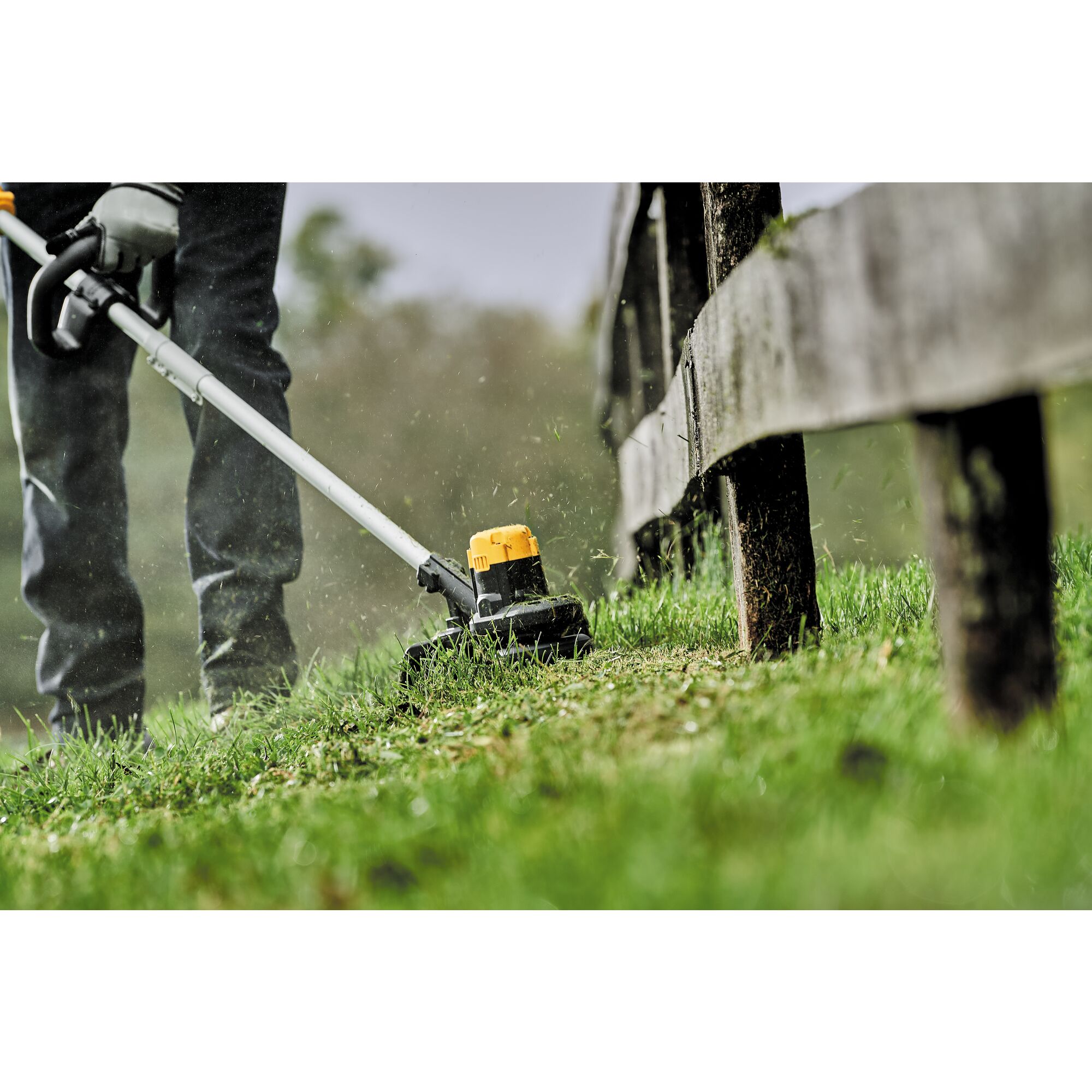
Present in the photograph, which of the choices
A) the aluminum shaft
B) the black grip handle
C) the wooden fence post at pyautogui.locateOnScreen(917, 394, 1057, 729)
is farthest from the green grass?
the black grip handle

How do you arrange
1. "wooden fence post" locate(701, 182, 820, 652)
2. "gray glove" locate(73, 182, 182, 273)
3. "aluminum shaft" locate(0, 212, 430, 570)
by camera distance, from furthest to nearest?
"gray glove" locate(73, 182, 182, 273)
"aluminum shaft" locate(0, 212, 430, 570)
"wooden fence post" locate(701, 182, 820, 652)

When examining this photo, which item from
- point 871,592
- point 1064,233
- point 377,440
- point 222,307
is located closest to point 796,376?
point 1064,233

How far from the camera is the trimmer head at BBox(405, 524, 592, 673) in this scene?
1.67m

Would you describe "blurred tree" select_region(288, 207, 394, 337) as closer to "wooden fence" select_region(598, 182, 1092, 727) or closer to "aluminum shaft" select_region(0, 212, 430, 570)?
"aluminum shaft" select_region(0, 212, 430, 570)

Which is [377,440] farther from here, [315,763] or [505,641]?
[315,763]

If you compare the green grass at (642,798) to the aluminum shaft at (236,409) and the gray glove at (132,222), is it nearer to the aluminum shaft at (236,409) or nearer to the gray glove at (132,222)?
the aluminum shaft at (236,409)

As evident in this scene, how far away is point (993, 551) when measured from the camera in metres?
0.88

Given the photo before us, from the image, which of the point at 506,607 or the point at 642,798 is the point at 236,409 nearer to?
the point at 506,607

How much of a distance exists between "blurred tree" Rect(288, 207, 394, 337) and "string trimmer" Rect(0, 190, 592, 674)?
31 cm

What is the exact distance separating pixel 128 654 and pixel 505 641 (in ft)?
3.37

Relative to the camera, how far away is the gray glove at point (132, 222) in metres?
1.92

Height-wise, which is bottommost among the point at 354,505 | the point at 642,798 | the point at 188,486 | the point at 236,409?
the point at 642,798

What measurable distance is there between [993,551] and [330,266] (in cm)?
178

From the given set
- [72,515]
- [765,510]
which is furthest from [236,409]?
[765,510]
